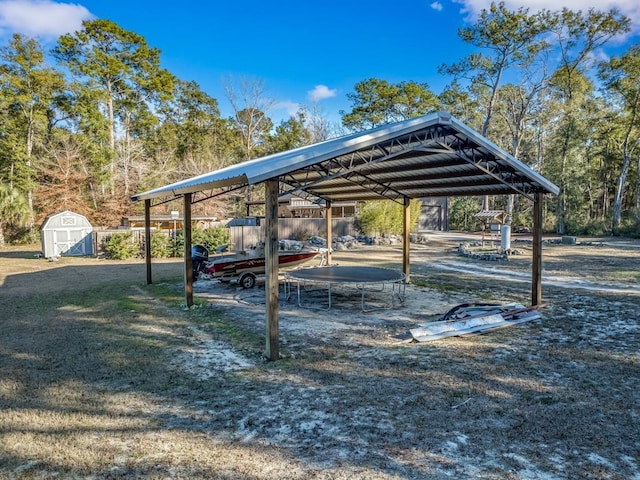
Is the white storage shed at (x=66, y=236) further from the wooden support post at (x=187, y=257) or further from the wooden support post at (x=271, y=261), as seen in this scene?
the wooden support post at (x=271, y=261)

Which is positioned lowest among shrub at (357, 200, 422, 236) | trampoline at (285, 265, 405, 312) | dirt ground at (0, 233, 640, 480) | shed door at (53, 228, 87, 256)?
dirt ground at (0, 233, 640, 480)

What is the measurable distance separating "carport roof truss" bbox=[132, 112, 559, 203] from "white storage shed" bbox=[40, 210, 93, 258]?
28.1 feet

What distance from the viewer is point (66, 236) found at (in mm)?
15773

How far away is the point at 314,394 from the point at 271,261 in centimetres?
159

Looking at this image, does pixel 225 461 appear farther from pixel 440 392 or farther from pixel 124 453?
pixel 440 392

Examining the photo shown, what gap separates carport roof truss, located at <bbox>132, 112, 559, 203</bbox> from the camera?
5.02 m

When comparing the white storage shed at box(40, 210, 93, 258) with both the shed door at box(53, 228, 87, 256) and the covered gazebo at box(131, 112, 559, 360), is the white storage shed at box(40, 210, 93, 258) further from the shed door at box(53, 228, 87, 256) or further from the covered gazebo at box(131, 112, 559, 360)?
the covered gazebo at box(131, 112, 559, 360)

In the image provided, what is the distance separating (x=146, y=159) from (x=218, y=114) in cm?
955

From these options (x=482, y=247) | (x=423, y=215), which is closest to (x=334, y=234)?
(x=482, y=247)

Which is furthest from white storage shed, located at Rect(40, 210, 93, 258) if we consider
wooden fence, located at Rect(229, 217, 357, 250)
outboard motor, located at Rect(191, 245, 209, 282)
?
outboard motor, located at Rect(191, 245, 209, 282)

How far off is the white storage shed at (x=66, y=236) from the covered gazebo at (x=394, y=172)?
7834mm

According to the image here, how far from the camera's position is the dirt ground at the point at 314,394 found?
274cm

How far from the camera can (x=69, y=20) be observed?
24812 millimetres

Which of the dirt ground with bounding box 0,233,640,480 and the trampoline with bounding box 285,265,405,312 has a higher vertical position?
the trampoline with bounding box 285,265,405,312
